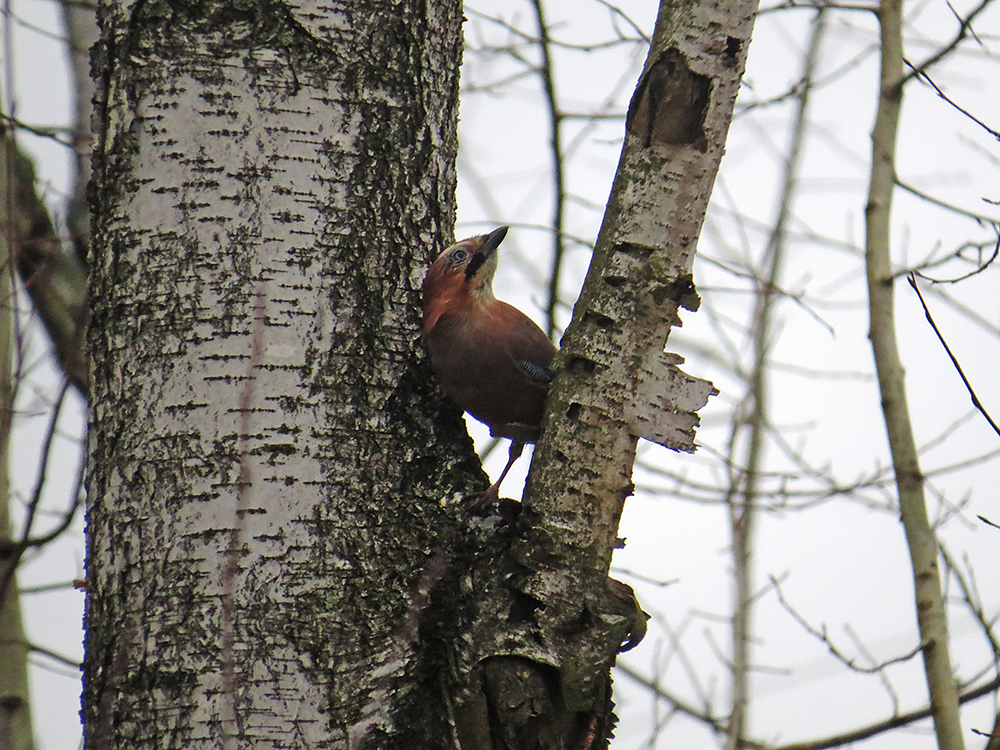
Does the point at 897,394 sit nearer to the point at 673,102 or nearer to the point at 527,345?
the point at 527,345

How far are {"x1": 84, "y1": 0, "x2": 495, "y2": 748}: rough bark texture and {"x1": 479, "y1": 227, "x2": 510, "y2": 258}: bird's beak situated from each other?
2.72 feet

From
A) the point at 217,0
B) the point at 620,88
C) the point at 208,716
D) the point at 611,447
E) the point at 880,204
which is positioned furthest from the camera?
the point at 620,88

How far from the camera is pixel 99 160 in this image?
1.82 m

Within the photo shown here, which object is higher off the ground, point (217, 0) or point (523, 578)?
point (217, 0)

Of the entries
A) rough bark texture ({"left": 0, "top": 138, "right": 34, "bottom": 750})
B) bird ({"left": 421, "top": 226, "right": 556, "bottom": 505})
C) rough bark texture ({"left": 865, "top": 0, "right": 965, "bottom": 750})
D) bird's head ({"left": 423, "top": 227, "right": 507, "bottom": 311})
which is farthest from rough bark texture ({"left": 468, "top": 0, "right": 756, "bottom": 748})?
rough bark texture ({"left": 0, "top": 138, "right": 34, "bottom": 750})

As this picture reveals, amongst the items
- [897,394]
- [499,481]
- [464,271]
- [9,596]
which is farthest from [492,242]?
[9,596]

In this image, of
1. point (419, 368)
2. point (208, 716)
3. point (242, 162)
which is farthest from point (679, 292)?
point (208, 716)

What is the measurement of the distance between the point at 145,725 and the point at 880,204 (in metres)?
2.66

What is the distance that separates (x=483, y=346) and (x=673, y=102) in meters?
0.91

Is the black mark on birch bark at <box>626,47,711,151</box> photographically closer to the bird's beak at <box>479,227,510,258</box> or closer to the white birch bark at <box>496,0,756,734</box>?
the white birch bark at <box>496,0,756,734</box>

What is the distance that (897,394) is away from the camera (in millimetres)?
2941

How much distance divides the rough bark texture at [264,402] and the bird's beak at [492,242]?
0.83 meters

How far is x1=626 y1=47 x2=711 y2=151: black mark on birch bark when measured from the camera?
5.53ft

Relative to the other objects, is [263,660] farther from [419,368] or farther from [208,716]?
[419,368]
